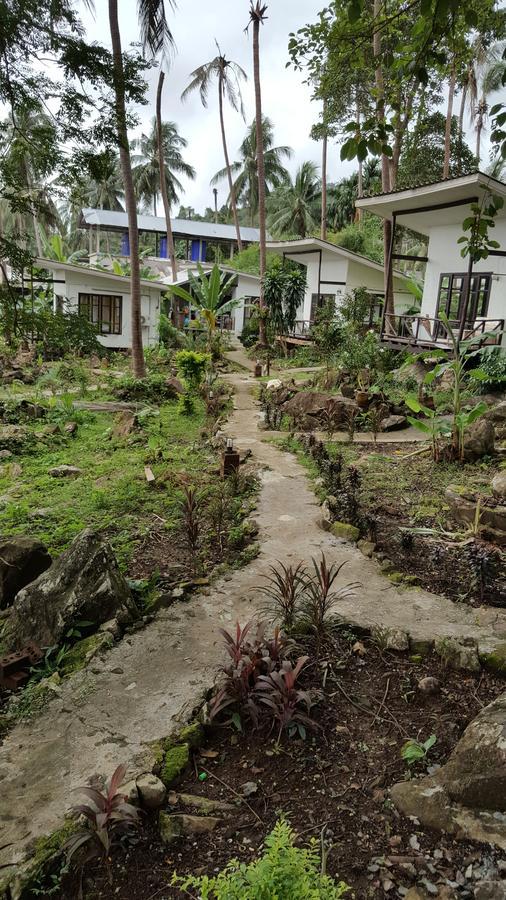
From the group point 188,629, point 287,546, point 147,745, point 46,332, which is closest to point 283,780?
point 147,745

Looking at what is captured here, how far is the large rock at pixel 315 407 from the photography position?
37.0 ft

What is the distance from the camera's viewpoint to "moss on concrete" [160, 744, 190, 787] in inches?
113

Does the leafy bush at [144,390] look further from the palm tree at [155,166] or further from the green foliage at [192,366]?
the palm tree at [155,166]

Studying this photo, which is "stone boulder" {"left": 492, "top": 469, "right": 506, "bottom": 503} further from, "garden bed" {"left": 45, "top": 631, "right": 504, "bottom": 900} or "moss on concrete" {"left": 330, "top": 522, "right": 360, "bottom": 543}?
"garden bed" {"left": 45, "top": 631, "right": 504, "bottom": 900}

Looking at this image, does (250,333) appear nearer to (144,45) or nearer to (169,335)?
(169,335)

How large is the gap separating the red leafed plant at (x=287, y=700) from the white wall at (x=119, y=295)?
20.8 meters

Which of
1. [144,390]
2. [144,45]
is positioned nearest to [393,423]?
[144,390]

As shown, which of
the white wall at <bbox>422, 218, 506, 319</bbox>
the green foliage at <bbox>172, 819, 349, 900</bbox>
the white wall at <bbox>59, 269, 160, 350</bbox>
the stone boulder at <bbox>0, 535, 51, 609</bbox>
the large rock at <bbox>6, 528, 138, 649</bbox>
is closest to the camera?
the green foliage at <bbox>172, 819, 349, 900</bbox>

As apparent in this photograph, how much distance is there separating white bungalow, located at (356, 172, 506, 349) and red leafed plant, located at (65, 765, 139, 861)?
13.1 m

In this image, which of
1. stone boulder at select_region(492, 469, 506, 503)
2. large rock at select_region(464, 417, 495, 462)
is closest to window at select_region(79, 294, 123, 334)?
large rock at select_region(464, 417, 495, 462)

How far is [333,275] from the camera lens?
24.1m

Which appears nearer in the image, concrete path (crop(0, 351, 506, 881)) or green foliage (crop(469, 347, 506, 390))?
concrete path (crop(0, 351, 506, 881))

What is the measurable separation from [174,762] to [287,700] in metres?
0.68

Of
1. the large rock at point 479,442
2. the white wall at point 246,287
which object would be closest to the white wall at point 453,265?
the large rock at point 479,442
